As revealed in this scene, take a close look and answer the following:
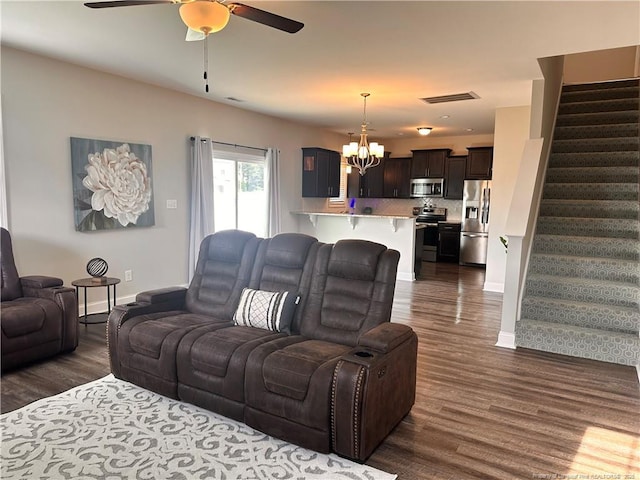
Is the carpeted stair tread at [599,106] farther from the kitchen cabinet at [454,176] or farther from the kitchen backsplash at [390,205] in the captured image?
the kitchen backsplash at [390,205]

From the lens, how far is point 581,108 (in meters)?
6.20

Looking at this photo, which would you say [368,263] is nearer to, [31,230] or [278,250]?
[278,250]

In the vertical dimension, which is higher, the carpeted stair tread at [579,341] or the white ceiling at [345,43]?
the white ceiling at [345,43]

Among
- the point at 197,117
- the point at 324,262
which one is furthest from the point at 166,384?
the point at 197,117

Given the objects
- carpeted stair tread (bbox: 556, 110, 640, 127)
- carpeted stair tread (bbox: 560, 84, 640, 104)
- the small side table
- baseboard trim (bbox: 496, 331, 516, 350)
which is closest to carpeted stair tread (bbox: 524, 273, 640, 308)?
baseboard trim (bbox: 496, 331, 516, 350)

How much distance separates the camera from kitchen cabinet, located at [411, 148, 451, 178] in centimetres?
935

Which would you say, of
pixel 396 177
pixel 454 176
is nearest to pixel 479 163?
pixel 454 176

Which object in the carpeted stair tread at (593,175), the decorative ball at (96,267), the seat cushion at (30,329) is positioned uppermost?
the carpeted stair tread at (593,175)

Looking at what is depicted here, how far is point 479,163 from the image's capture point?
347 inches

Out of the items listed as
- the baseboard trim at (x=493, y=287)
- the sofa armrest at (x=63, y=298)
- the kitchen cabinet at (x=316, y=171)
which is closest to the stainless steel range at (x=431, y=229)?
the kitchen cabinet at (x=316, y=171)

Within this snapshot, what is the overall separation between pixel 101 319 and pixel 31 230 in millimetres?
1152

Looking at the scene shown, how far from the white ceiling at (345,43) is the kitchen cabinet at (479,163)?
10.2ft

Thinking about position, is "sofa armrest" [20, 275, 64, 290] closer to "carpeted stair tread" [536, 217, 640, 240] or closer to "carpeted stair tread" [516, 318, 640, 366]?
"carpeted stair tread" [516, 318, 640, 366]

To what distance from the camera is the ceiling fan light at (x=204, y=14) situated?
85.8 inches
